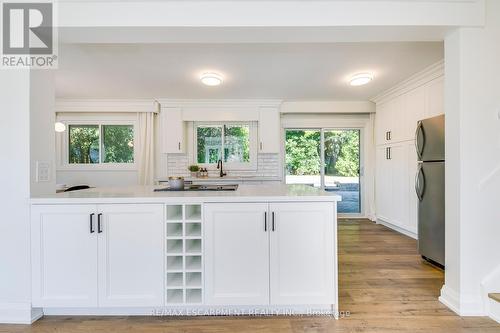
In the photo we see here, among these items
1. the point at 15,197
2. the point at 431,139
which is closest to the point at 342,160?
the point at 431,139

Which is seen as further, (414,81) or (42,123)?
(414,81)

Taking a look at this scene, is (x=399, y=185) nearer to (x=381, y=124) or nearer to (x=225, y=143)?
(x=381, y=124)

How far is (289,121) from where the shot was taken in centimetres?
550

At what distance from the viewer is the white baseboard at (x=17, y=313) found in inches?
76.0

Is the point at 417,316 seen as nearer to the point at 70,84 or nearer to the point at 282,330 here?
the point at 282,330

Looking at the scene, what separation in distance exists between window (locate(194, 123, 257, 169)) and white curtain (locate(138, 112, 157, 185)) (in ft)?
2.82

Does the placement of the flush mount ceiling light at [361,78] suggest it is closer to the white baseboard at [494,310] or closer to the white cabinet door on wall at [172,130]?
the white baseboard at [494,310]

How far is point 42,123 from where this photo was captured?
6.88 feet

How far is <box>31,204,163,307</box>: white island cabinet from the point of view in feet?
6.35

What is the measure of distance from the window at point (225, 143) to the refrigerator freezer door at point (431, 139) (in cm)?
299

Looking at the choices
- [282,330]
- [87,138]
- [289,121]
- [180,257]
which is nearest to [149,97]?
[87,138]

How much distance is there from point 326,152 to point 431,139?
2796 millimetres

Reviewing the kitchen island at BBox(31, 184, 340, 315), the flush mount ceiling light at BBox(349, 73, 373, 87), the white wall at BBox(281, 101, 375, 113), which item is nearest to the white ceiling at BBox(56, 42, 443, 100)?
the flush mount ceiling light at BBox(349, 73, 373, 87)

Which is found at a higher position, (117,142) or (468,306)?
(117,142)
